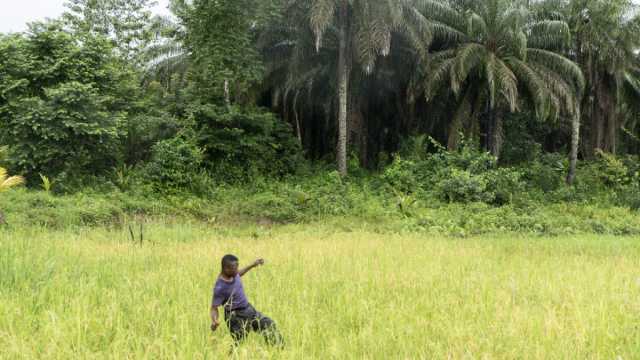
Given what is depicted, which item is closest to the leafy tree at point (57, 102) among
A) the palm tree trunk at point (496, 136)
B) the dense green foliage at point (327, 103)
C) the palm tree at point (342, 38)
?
the dense green foliage at point (327, 103)

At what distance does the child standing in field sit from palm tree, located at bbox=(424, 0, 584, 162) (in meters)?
18.1

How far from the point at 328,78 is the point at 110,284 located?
752 inches

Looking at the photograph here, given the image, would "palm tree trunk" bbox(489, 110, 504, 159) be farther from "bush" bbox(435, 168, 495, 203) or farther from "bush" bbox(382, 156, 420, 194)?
"bush" bbox(435, 168, 495, 203)

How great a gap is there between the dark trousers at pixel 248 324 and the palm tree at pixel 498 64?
18039mm

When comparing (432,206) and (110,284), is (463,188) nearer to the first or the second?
(432,206)

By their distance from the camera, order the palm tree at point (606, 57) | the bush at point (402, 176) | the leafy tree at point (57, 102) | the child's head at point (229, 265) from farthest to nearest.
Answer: the palm tree at point (606, 57) → the bush at point (402, 176) → the leafy tree at point (57, 102) → the child's head at point (229, 265)

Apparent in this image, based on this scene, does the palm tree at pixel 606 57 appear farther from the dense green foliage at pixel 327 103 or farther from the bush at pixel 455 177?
the bush at pixel 455 177

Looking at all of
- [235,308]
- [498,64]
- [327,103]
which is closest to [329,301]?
[235,308]

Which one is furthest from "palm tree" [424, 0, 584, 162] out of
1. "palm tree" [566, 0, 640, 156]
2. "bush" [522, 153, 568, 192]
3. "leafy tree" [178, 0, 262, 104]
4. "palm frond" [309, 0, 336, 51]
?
"leafy tree" [178, 0, 262, 104]

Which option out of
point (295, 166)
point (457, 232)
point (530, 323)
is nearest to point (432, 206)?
point (457, 232)

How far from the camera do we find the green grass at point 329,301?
3.91m

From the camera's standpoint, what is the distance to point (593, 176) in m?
24.0

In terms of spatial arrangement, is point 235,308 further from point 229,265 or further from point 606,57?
point 606,57

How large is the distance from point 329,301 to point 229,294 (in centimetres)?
196
